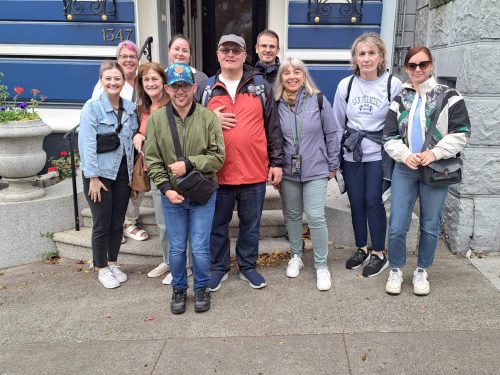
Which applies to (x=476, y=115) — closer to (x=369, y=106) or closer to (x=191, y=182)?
(x=369, y=106)

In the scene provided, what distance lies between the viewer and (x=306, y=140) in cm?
362

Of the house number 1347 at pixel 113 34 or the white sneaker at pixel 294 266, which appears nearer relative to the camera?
the white sneaker at pixel 294 266

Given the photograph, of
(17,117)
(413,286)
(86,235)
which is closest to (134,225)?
(86,235)

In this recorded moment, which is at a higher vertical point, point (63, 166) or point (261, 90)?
point (261, 90)

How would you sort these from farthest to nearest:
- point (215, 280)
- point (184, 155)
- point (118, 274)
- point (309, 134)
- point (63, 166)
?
point (63, 166)
point (118, 274)
point (215, 280)
point (309, 134)
point (184, 155)

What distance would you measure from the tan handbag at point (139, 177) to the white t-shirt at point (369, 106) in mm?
1632

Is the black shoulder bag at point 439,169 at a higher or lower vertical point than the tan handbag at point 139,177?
higher

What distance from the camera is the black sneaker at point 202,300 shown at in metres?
3.49

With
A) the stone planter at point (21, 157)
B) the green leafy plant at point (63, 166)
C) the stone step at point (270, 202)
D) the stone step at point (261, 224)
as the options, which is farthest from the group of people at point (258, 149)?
the green leafy plant at point (63, 166)

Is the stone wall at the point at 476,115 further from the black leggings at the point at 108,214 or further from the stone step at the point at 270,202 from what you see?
the black leggings at the point at 108,214

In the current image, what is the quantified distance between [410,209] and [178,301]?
1.92 m

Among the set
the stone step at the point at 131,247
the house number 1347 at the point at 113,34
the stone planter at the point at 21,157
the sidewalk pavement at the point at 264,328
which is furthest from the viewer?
the house number 1347 at the point at 113,34

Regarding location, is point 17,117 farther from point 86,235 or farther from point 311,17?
point 311,17

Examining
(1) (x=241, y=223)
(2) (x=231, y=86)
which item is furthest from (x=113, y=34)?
(1) (x=241, y=223)
